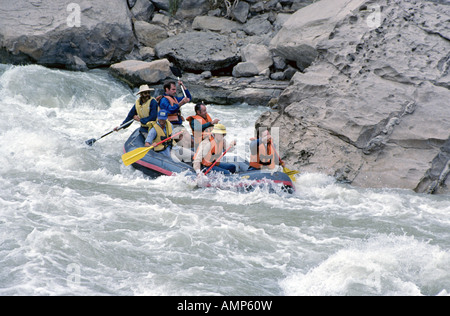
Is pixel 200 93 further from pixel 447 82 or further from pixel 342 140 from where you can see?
pixel 447 82

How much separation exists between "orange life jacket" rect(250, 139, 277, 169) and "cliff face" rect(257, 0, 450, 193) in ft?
3.42

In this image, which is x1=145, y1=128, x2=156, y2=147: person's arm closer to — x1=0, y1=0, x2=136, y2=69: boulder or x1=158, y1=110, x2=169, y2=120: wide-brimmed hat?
x1=158, y1=110, x2=169, y2=120: wide-brimmed hat

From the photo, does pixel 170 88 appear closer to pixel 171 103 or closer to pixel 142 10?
pixel 171 103

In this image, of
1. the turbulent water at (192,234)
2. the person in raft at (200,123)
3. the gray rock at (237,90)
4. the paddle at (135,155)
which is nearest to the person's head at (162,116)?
the person in raft at (200,123)

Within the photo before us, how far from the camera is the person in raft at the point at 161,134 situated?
23.1 feet

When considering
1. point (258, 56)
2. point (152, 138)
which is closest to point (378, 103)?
point (152, 138)

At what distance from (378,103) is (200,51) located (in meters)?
5.81

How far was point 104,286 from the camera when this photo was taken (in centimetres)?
398

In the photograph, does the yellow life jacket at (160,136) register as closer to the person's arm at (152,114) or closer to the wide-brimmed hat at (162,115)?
the wide-brimmed hat at (162,115)

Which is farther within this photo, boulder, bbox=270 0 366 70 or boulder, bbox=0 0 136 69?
boulder, bbox=0 0 136 69

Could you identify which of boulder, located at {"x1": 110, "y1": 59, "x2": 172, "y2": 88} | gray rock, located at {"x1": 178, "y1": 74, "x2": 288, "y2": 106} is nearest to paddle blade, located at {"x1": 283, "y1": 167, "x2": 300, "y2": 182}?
gray rock, located at {"x1": 178, "y1": 74, "x2": 288, "y2": 106}

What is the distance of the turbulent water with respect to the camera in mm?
4113

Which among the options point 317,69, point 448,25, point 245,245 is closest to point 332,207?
point 245,245
